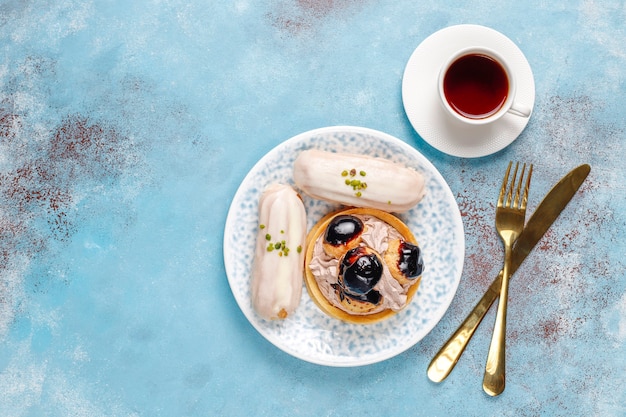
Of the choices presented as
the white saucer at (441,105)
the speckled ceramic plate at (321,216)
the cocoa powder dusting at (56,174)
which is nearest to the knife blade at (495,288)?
the speckled ceramic plate at (321,216)

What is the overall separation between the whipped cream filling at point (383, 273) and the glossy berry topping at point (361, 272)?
0.05 metres

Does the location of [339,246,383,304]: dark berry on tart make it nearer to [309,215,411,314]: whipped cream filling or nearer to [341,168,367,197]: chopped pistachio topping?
[309,215,411,314]: whipped cream filling

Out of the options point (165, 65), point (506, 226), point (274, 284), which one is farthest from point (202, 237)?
point (506, 226)

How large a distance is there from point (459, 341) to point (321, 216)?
520 mm

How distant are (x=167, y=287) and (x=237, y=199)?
335mm

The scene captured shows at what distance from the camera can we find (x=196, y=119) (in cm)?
174

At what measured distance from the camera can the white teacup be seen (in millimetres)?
1586

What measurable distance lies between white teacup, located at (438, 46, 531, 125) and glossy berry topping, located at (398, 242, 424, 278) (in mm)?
365

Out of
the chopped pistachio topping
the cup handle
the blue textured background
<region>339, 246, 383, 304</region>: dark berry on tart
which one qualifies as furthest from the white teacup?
<region>339, 246, 383, 304</region>: dark berry on tart

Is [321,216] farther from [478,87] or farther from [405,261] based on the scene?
[478,87]

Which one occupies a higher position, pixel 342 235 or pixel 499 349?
pixel 342 235

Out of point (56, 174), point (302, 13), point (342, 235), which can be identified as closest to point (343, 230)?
point (342, 235)

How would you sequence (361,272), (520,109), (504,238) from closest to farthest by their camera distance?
1. (361,272)
2. (520,109)
3. (504,238)

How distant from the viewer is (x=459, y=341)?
5.67 feet
